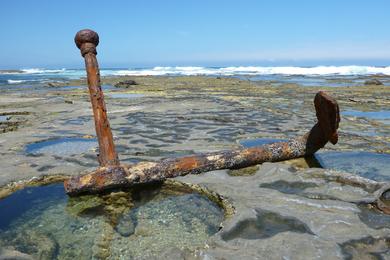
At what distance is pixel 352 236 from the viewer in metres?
2.92

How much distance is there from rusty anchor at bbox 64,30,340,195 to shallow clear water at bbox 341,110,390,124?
5539 mm

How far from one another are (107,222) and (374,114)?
9218mm

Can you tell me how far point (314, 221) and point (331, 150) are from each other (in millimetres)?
3027

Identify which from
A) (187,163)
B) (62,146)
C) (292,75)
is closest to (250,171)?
(187,163)

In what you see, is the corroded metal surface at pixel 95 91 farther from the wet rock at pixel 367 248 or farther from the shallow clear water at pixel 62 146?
the wet rock at pixel 367 248

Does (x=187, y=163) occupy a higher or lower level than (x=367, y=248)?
higher

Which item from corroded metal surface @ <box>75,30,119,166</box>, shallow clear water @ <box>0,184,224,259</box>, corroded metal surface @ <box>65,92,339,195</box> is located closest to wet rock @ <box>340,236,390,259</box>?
shallow clear water @ <box>0,184,224,259</box>

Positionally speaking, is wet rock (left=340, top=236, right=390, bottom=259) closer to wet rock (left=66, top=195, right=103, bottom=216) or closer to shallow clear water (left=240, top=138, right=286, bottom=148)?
wet rock (left=66, top=195, right=103, bottom=216)

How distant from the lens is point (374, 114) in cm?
1053

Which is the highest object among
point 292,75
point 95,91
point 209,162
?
point 95,91

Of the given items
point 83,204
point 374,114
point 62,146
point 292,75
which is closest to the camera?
point 83,204

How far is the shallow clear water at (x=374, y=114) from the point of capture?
972cm

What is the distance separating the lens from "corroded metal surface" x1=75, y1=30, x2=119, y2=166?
13.4 ft

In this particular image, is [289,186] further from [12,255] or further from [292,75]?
[292,75]
